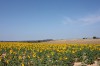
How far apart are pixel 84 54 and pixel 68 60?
137 inches

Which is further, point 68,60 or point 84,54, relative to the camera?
point 84,54

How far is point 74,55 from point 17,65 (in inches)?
214

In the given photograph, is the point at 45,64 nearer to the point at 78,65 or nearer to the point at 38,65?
the point at 38,65

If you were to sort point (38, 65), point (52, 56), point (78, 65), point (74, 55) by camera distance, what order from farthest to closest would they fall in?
point (74, 55), point (52, 56), point (78, 65), point (38, 65)

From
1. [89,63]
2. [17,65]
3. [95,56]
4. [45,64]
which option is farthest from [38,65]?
[95,56]

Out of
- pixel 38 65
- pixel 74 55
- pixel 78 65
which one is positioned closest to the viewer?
pixel 38 65

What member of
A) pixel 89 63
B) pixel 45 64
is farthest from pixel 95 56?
pixel 45 64

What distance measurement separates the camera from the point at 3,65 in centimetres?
1354

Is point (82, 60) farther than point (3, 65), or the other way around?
point (82, 60)

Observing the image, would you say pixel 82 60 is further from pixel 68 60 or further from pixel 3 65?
pixel 3 65

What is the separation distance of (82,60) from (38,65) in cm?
413

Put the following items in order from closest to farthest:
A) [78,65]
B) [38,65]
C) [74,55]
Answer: [38,65] < [78,65] < [74,55]

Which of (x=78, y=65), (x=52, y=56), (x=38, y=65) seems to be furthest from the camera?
(x=52, y=56)

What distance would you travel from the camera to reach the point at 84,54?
18172 mm
